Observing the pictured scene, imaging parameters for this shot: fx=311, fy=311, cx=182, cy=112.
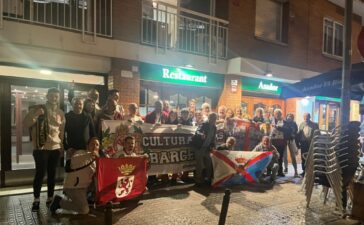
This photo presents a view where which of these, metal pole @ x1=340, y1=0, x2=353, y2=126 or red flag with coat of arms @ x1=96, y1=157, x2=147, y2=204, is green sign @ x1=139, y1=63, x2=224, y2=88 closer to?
red flag with coat of arms @ x1=96, y1=157, x2=147, y2=204

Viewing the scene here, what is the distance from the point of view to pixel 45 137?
17.5 ft

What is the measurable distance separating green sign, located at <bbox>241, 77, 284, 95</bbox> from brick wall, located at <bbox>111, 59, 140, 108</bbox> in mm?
4271

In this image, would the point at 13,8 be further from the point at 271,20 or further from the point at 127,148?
the point at 271,20

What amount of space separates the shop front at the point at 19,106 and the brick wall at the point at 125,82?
45.2 inches

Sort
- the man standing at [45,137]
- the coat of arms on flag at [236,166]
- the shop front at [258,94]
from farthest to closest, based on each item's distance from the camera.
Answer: the shop front at [258,94] < the coat of arms on flag at [236,166] < the man standing at [45,137]

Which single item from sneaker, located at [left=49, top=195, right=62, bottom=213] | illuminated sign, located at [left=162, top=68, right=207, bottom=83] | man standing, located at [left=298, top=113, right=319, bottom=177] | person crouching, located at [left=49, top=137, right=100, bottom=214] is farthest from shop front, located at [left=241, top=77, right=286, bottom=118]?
sneaker, located at [left=49, top=195, right=62, bottom=213]

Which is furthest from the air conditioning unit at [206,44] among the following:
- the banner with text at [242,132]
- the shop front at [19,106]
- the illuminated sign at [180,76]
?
the shop front at [19,106]

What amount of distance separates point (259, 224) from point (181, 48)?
6.23m

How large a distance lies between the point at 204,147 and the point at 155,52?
3.13m

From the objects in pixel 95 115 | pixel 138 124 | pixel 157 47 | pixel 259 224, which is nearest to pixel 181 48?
pixel 157 47

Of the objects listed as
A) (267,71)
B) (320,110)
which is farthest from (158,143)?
(320,110)

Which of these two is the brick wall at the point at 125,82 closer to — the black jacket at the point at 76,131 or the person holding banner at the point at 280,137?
the black jacket at the point at 76,131

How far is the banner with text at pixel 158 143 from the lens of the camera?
245 inches

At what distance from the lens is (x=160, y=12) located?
9539 mm
